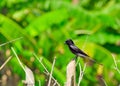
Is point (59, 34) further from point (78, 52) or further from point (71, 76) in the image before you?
point (71, 76)

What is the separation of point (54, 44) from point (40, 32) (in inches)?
11.0

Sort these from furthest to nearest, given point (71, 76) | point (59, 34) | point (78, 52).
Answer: point (59, 34), point (78, 52), point (71, 76)

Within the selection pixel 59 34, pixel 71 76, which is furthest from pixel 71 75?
pixel 59 34

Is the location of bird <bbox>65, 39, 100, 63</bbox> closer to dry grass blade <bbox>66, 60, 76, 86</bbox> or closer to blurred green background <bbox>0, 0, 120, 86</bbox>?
dry grass blade <bbox>66, 60, 76, 86</bbox>

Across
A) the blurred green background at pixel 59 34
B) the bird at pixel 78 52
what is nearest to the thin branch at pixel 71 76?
the bird at pixel 78 52

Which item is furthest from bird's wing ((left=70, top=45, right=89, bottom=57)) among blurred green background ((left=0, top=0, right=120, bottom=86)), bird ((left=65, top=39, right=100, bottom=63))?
blurred green background ((left=0, top=0, right=120, bottom=86))

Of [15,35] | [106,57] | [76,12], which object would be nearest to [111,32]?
[76,12]

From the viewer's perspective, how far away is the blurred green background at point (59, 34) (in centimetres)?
664

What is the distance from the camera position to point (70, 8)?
297 inches

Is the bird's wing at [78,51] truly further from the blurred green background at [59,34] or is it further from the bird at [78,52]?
the blurred green background at [59,34]

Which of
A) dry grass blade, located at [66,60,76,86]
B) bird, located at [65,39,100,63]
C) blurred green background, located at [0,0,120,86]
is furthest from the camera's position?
blurred green background, located at [0,0,120,86]

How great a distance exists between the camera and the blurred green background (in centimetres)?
664

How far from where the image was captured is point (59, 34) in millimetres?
7547

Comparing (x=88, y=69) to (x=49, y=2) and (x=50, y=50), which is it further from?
(x=49, y=2)
